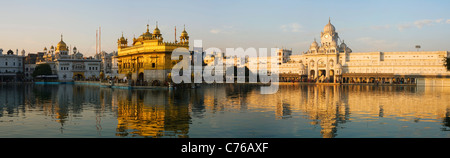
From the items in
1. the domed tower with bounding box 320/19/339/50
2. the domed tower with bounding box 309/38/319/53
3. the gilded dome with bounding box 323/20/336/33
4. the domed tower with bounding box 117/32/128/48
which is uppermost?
the gilded dome with bounding box 323/20/336/33

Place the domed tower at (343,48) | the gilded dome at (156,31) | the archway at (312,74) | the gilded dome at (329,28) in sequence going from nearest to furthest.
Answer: the gilded dome at (156,31)
the archway at (312,74)
the gilded dome at (329,28)
the domed tower at (343,48)

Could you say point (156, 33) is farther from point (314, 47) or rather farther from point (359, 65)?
point (314, 47)

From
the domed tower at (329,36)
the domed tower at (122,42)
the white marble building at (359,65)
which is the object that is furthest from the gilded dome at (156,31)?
the domed tower at (329,36)

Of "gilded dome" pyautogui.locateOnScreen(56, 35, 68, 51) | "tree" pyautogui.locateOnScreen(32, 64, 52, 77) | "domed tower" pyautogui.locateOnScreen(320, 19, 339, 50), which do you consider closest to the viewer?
"tree" pyautogui.locateOnScreen(32, 64, 52, 77)

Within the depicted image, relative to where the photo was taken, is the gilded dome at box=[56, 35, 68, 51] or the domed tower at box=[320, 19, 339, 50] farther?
the gilded dome at box=[56, 35, 68, 51]

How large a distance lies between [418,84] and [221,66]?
162 feet

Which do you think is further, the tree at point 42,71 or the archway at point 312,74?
the archway at point 312,74

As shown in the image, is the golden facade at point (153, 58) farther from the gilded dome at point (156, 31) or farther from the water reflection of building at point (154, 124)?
the water reflection of building at point (154, 124)

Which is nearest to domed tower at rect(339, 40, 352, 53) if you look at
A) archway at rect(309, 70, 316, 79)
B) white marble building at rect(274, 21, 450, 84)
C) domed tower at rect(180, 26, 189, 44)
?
white marble building at rect(274, 21, 450, 84)

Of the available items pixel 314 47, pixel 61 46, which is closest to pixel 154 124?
pixel 314 47

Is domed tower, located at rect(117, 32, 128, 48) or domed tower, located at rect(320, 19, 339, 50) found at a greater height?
domed tower, located at rect(320, 19, 339, 50)

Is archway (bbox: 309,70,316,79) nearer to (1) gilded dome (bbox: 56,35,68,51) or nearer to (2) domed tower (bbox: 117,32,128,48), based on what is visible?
(2) domed tower (bbox: 117,32,128,48)

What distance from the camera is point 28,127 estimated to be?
14.8 metres
